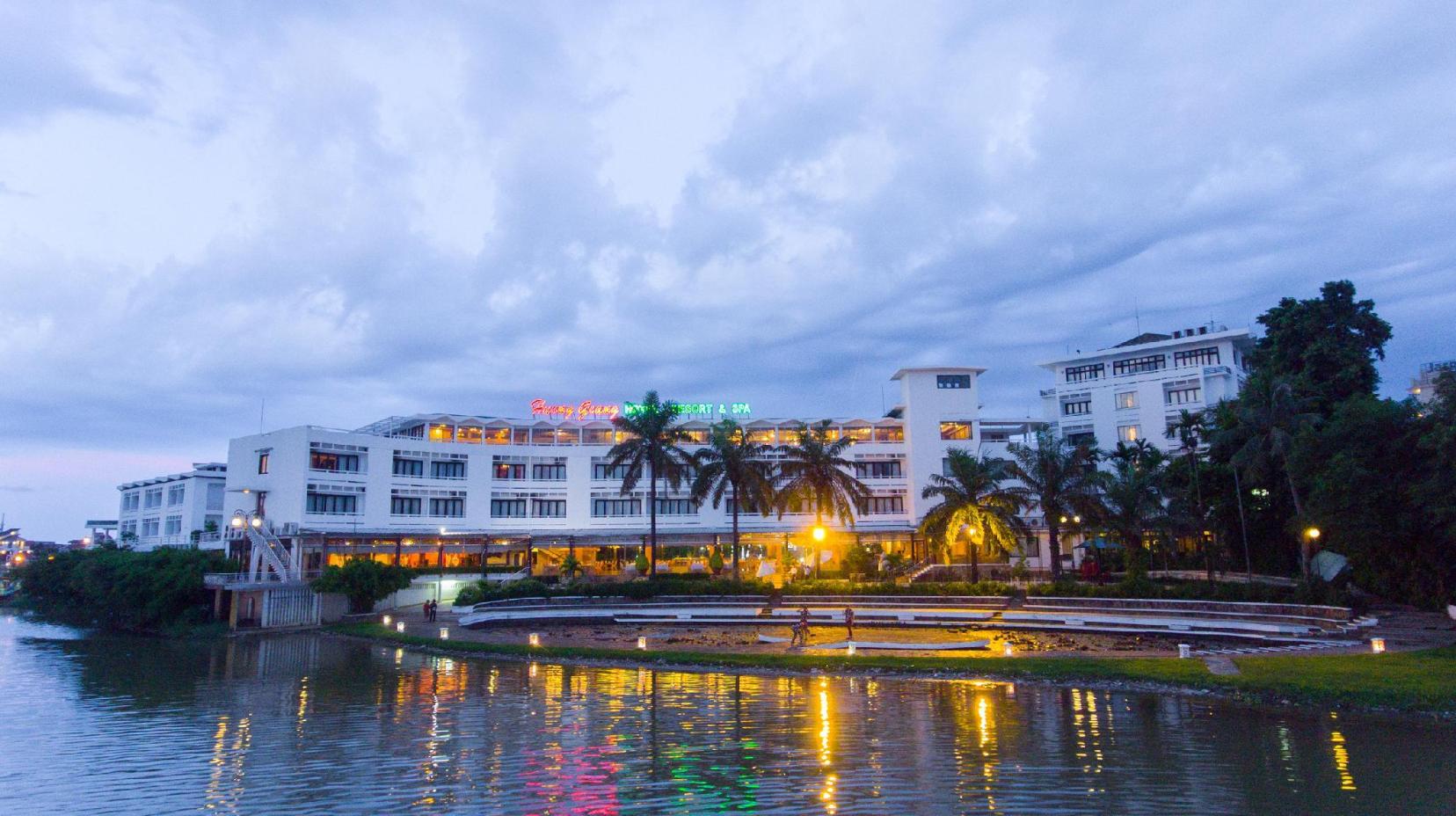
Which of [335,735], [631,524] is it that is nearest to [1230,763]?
[335,735]

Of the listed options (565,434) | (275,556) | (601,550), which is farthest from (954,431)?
(275,556)

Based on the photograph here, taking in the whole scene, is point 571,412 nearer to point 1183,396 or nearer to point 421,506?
point 421,506

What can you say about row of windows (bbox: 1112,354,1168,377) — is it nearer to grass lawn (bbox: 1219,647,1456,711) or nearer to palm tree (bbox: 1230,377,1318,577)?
palm tree (bbox: 1230,377,1318,577)

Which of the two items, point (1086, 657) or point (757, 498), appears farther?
point (757, 498)

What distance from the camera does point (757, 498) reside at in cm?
6119

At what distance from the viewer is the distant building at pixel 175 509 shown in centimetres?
8800

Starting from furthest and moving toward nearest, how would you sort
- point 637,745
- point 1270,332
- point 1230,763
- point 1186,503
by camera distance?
point 1270,332 < point 1186,503 < point 637,745 < point 1230,763

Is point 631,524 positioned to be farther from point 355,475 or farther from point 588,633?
point 588,633

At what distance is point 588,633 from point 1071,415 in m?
59.2

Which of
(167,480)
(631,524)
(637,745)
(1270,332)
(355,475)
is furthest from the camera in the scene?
(167,480)

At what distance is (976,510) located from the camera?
55.6m

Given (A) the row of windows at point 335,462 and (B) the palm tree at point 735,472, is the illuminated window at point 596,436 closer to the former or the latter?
(A) the row of windows at point 335,462

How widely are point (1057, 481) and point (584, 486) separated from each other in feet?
149

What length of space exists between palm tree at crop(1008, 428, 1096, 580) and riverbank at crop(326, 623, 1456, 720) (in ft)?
70.5
